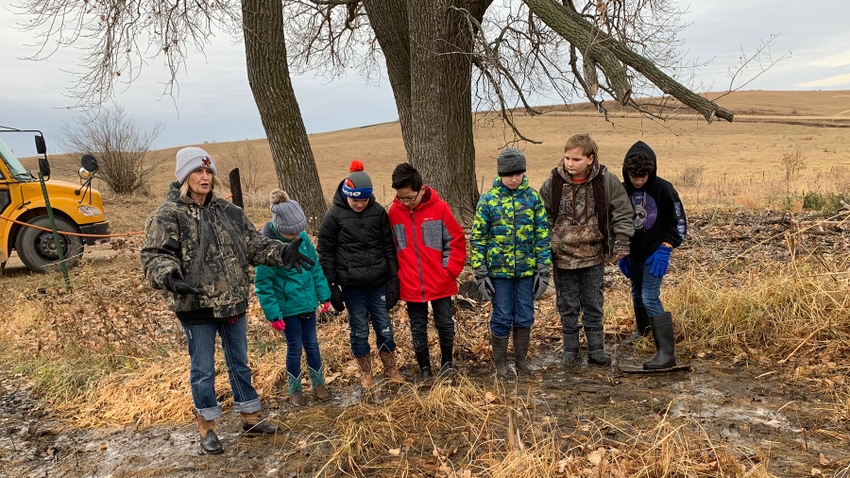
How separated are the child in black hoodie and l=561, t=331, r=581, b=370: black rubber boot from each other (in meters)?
0.54

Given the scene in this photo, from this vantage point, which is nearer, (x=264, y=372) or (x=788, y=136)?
(x=264, y=372)

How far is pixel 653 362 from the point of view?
4363 millimetres

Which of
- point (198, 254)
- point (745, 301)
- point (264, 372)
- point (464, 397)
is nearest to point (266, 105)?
point (264, 372)

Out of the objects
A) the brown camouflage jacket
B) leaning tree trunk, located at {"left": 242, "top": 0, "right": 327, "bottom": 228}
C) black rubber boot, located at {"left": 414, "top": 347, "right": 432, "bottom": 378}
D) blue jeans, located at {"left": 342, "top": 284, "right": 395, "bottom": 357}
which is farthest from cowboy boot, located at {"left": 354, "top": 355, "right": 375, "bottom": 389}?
leaning tree trunk, located at {"left": 242, "top": 0, "right": 327, "bottom": 228}

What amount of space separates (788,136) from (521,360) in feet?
157

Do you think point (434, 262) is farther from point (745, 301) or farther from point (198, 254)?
point (745, 301)

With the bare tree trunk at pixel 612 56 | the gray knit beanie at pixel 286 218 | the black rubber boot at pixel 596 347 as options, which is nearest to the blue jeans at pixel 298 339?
the gray knit beanie at pixel 286 218

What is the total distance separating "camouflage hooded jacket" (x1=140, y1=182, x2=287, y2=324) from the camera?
3.33 metres

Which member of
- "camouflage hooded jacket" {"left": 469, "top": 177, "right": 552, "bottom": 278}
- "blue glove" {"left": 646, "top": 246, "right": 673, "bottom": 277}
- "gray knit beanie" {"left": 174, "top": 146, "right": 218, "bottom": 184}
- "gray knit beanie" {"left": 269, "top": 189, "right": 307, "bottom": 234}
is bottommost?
"blue glove" {"left": 646, "top": 246, "right": 673, "bottom": 277}

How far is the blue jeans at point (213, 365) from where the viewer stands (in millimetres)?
3543

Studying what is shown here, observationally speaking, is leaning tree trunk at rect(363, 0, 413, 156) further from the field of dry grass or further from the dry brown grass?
the dry brown grass

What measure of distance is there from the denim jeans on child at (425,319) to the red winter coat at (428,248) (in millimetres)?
111

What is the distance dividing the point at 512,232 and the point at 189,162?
2.29 meters

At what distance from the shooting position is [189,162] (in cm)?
346
